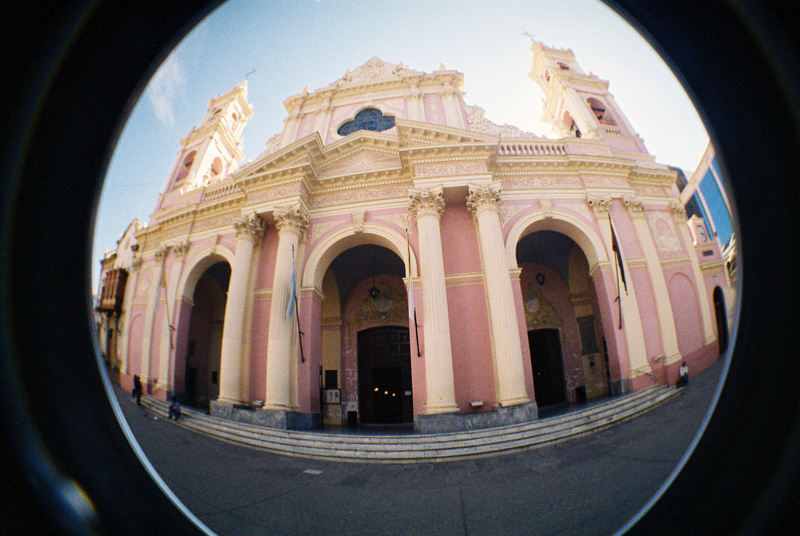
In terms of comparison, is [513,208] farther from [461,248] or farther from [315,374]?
[315,374]

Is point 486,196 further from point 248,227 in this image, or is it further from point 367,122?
point 367,122

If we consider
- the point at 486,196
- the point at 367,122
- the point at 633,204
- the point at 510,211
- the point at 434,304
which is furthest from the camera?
the point at 367,122

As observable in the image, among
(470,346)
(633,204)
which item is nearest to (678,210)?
(633,204)

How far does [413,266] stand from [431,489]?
16.9 feet

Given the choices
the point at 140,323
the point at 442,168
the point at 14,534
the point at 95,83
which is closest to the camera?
the point at 14,534

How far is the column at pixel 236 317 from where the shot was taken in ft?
5.74

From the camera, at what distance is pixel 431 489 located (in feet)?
5.00

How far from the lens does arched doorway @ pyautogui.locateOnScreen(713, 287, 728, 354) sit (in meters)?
0.69

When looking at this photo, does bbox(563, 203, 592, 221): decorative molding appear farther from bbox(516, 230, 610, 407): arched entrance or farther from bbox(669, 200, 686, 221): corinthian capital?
bbox(669, 200, 686, 221): corinthian capital

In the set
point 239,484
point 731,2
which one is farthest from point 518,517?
point 731,2

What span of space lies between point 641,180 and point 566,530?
66.6 inches

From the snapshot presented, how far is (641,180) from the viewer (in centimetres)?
151

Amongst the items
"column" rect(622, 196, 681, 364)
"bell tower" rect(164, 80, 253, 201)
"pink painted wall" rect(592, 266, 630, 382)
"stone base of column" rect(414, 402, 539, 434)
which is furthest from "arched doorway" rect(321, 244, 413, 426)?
"column" rect(622, 196, 681, 364)

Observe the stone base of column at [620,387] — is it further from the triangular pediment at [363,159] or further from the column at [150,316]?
the triangular pediment at [363,159]
